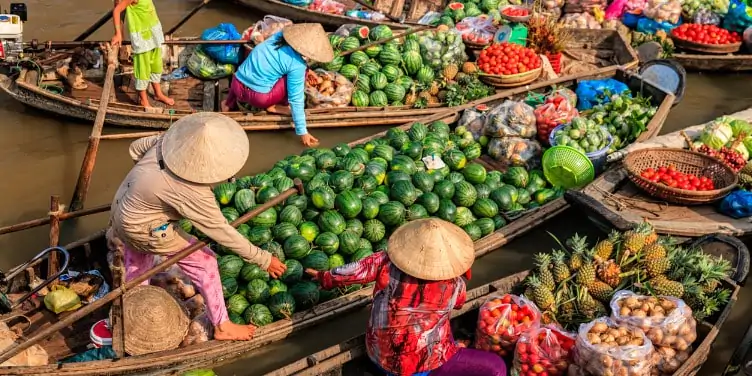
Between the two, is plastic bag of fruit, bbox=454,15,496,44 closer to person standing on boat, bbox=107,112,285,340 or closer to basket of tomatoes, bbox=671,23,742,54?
basket of tomatoes, bbox=671,23,742,54

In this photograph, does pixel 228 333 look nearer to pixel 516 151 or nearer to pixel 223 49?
pixel 516 151

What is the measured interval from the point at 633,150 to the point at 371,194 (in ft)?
8.73

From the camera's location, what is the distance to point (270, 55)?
7344 mm

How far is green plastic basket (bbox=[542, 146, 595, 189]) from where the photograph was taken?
660 centimetres

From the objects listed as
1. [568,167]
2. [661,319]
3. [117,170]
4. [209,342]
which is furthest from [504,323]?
[117,170]

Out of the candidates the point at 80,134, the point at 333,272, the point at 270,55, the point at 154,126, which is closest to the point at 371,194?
the point at 333,272

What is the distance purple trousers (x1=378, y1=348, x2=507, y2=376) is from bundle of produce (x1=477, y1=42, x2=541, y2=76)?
481 cm

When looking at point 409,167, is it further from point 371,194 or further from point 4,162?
point 4,162

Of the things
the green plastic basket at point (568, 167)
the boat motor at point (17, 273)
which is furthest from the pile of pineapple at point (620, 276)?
the boat motor at point (17, 273)

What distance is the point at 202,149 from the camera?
4.09m

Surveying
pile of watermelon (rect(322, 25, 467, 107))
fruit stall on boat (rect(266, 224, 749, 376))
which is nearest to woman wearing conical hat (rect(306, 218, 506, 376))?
fruit stall on boat (rect(266, 224, 749, 376))

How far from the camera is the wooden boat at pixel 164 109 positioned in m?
7.85

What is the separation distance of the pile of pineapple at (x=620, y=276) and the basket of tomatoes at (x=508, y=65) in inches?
134

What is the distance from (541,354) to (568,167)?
8.55 ft
